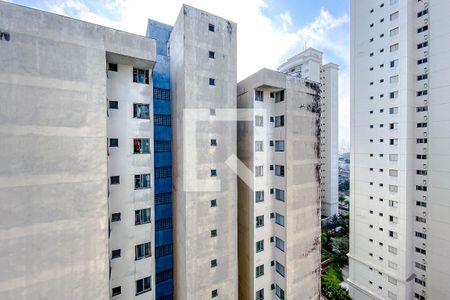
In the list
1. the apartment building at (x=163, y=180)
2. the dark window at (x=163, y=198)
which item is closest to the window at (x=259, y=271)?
the apartment building at (x=163, y=180)

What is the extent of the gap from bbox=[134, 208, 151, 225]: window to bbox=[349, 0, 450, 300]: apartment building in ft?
93.0

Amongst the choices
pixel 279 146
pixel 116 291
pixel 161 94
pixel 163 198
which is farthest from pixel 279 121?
pixel 116 291

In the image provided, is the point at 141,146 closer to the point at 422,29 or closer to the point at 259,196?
the point at 259,196

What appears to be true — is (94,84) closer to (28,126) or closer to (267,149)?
(28,126)

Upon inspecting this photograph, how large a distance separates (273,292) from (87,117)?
1983 cm

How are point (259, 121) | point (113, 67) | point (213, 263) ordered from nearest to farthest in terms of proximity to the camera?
point (113, 67) → point (213, 263) → point (259, 121)

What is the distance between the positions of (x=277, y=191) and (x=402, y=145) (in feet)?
60.3

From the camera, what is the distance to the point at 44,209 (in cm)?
936

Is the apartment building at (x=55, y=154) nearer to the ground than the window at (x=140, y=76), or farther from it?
nearer to the ground

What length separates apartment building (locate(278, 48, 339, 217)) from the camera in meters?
49.8

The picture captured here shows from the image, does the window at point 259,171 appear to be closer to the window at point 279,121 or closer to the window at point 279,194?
the window at point 279,194

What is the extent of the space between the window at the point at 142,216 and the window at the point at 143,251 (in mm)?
1577

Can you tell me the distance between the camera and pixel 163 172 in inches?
619

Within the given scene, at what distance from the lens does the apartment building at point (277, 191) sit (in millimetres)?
15898
